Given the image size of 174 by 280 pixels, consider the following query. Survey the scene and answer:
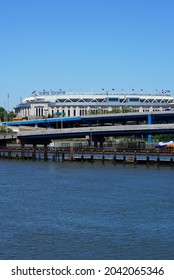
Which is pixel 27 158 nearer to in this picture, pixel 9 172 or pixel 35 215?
pixel 9 172

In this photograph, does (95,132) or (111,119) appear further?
(111,119)

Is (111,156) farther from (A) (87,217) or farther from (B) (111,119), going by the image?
(A) (87,217)

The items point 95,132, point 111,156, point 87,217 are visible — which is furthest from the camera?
point 95,132

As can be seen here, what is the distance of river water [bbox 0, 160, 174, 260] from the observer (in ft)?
112

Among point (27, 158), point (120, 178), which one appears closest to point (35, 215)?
point (120, 178)

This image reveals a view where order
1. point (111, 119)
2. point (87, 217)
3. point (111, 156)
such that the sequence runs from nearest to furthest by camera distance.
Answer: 1. point (87, 217)
2. point (111, 156)
3. point (111, 119)

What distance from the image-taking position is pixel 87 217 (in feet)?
143

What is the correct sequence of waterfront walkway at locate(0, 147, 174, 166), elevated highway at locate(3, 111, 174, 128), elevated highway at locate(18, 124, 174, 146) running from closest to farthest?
waterfront walkway at locate(0, 147, 174, 166)
elevated highway at locate(18, 124, 174, 146)
elevated highway at locate(3, 111, 174, 128)

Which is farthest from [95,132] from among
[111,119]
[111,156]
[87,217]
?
[87,217]

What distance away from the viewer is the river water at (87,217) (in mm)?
34156

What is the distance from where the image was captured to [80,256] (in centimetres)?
3288

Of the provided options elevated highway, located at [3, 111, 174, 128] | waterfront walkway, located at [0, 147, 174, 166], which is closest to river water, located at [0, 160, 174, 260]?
waterfront walkway, located at [0, 147, 174, 166]

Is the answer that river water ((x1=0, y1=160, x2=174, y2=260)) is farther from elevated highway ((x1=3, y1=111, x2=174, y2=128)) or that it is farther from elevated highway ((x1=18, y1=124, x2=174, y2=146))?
elevated highway ((x1=3, y1=111, x2=174, y2=128))
